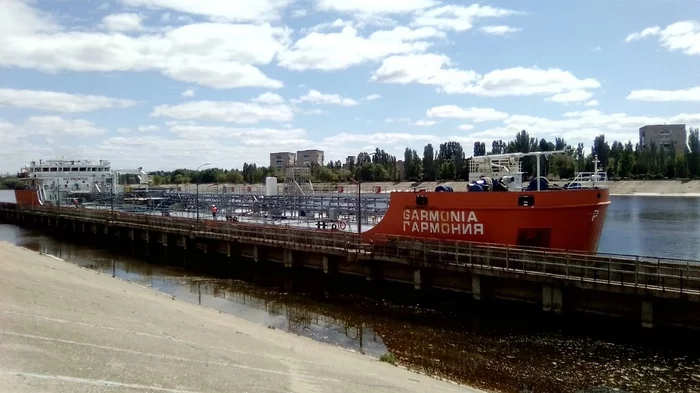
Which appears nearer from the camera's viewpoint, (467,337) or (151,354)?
(151,354)

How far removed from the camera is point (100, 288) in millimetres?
21750

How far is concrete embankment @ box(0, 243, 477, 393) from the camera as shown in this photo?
31.1 ft

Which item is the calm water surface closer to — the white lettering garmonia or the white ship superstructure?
the white lettering garmonia

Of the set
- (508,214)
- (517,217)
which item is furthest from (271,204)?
(517,217)

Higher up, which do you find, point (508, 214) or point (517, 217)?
point (508, 214)

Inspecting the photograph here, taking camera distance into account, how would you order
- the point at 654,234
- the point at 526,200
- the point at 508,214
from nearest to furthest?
1. the point at 526,200
2. the point at 508,214
3. the point at 654,234

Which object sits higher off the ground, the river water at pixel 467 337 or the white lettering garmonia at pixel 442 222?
the white lettering garmonia at pixel 442 222

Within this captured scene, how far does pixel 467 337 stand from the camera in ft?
64.3

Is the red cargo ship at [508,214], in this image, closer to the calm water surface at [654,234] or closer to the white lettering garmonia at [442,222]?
the white lettering garmonia at [442,222]

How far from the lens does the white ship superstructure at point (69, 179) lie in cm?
7894

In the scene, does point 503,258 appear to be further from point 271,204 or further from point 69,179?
point 69,179

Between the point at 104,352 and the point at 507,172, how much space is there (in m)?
24.4

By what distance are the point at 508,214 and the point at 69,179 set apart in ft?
249

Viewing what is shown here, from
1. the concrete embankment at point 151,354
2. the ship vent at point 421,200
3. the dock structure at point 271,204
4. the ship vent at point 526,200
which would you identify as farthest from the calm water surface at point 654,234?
the concrete embankment at point 151,354
